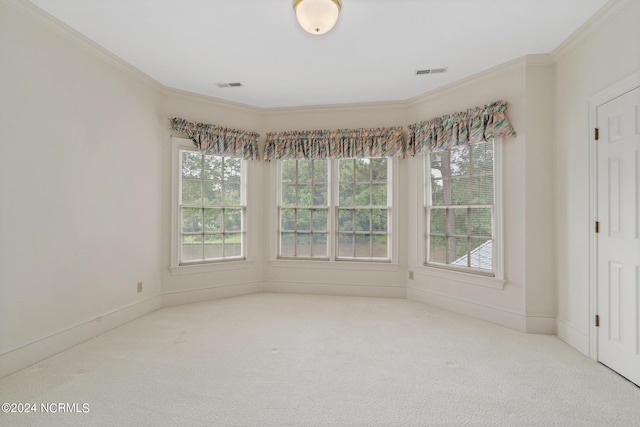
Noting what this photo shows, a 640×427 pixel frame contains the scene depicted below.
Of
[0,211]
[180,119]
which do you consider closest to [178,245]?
[180,119]

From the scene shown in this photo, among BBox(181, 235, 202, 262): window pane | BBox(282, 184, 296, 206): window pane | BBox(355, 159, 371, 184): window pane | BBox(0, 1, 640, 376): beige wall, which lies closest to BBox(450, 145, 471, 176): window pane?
BBox(0, 1, 640, 376): beige wall

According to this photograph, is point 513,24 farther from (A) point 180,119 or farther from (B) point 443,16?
(A) point 180,119

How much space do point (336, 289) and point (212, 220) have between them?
204cm

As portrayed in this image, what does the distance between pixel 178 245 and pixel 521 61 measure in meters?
4.50

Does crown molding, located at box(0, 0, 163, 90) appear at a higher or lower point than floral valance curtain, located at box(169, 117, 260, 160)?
higher

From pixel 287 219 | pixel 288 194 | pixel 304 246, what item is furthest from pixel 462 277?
pixel 288 194

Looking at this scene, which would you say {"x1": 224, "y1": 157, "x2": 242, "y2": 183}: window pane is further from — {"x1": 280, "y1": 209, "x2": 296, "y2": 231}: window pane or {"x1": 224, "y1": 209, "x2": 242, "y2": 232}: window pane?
{"x1": 280, "y1": 209, "x2": 296, "y2": 231}: window pane

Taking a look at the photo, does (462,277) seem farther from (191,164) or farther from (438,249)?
(191,164)

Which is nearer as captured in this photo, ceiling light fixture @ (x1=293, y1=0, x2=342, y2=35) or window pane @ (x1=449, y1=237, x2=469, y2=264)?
ceiling light fixture @ (x1=293, y1=0, x2=342, y2=35)

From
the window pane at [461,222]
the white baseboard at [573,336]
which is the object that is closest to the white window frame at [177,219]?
the window pane at [461,222]

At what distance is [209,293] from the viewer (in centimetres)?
423

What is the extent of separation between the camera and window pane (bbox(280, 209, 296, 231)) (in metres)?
4.62

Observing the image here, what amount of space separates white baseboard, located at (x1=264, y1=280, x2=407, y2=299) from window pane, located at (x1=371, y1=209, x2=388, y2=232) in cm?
84

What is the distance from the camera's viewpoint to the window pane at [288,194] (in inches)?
182
